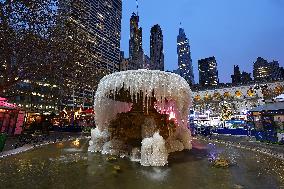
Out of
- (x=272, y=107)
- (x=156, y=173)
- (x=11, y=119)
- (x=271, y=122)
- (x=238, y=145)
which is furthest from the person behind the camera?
(x=11, y=119)

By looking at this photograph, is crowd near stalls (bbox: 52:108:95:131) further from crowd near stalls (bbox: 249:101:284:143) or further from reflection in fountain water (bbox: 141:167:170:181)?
reflection in fountain water (bbox: 141:167:170:181)

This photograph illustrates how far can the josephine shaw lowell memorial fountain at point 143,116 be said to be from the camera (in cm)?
902

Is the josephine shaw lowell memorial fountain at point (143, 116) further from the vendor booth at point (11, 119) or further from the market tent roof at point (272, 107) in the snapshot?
the vendor booth at point (11, 119)

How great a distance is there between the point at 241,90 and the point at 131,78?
200 feet

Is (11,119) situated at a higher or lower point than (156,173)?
higher

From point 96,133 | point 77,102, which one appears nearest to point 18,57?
point 96,133

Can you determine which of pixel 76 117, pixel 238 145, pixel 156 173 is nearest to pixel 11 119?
pixel 238 145

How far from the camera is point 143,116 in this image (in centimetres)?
1079

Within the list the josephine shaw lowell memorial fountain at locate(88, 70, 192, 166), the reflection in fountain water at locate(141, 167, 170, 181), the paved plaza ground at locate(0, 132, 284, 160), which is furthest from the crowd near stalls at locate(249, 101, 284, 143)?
the reflection in fountain water at locate(141, 167, 170, 181)

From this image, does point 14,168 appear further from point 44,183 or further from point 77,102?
point 77,102

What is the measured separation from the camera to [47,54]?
2000 cm

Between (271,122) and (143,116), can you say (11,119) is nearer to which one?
(143,116)

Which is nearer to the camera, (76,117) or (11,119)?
(11,119)

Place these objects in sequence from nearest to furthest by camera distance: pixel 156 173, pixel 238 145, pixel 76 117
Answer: pixel 156 173
pixel 238 145
pixel 76 117
